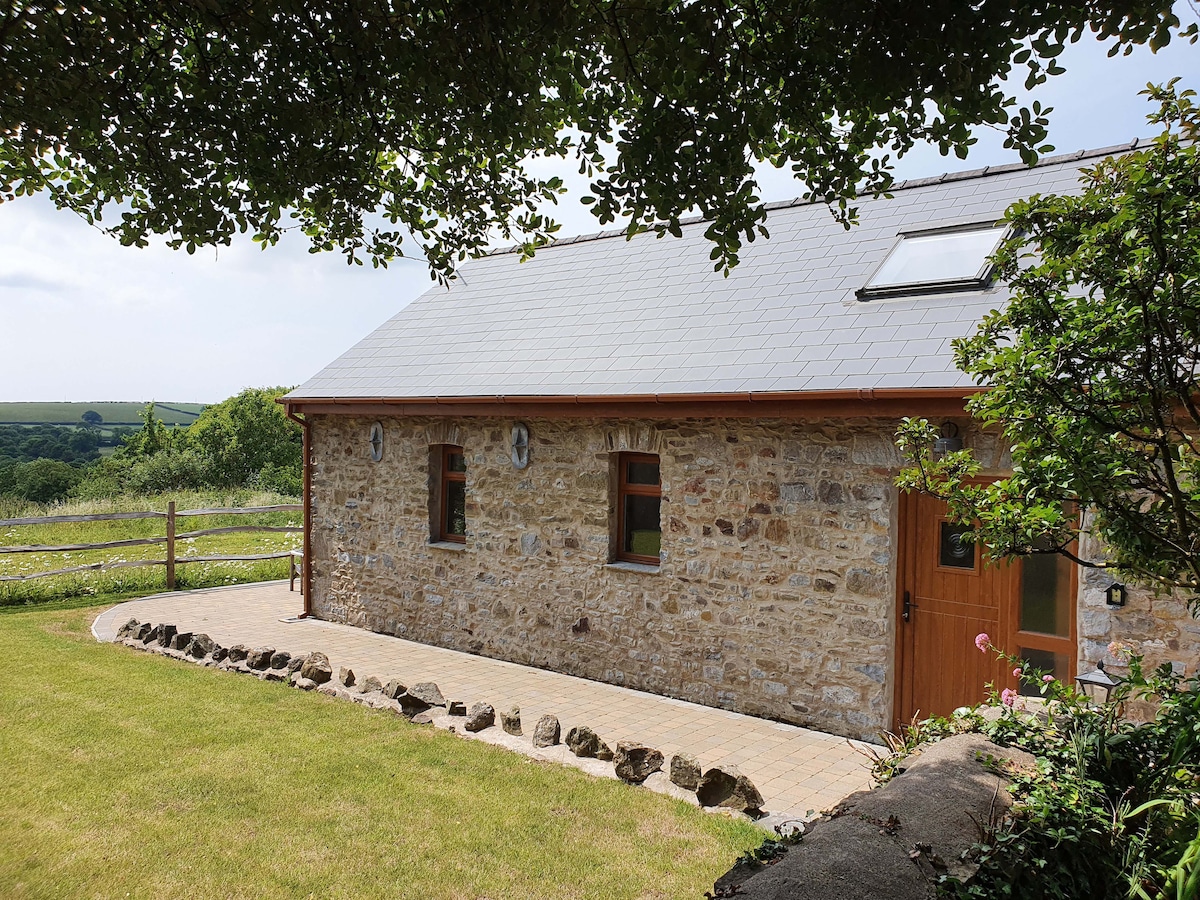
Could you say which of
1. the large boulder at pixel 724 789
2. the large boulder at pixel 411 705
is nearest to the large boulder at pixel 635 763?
the large boulder at pixel 724 789

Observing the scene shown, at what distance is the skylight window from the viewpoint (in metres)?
7.38

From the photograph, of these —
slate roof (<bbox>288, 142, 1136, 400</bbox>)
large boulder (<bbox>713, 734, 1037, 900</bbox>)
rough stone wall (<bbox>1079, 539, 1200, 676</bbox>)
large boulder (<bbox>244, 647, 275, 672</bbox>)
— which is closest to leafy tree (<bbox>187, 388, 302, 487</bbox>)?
slate roof (<bbox>288, 142, 1136, 400</bbox>)

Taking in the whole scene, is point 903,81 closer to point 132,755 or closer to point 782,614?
point 782,614

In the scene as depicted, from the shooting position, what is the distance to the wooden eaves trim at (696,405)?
6.24 metres

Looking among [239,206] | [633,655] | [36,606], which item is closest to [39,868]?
[239,206]

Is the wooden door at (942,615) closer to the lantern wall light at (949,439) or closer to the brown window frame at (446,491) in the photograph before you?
the lantern wall light at (949,439)

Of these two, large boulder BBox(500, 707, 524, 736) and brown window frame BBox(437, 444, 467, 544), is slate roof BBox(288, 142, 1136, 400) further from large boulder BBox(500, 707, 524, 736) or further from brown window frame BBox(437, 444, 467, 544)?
large boulder BBox(500, 707, 524, 736)

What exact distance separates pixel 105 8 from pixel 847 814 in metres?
4.52

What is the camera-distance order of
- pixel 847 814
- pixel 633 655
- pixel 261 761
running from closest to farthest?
1. pixel 847 814
2. pixel 261 761
3. pixel 633 655

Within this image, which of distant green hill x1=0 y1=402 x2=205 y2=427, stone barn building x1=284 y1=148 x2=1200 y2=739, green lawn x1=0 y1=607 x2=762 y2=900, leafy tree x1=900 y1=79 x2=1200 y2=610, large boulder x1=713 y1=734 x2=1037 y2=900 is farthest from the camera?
distant green hill x1=0 y1=402 x2=205 y2=427

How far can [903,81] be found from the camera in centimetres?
301

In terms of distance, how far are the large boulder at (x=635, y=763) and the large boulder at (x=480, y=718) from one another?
1379 millimetres

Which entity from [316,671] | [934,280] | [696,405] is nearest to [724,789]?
[696,405]

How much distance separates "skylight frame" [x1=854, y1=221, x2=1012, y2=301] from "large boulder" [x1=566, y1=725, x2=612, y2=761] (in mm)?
4584
